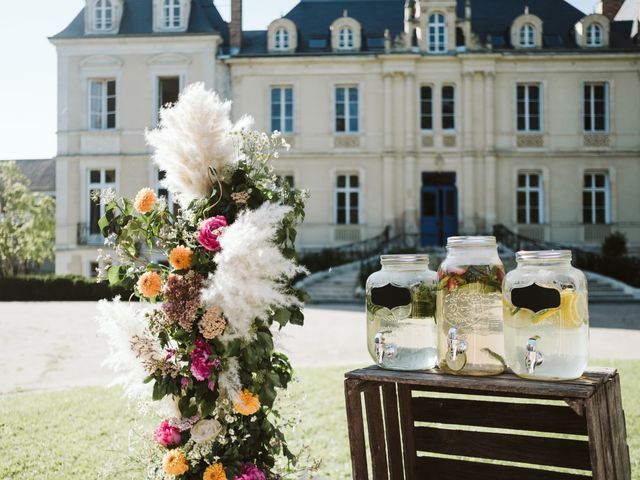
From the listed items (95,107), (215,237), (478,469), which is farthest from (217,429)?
(95,107)

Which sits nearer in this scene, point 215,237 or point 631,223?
point 215,237

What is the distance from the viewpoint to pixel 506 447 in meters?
3.22

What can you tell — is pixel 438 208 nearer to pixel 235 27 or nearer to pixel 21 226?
pixel 235 27

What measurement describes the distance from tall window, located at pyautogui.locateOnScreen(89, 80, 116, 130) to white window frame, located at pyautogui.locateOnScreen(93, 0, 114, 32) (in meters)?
1.93

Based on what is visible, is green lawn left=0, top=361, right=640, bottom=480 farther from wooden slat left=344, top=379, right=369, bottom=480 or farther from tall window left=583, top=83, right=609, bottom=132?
tall window left=583, top=83, right=609, bottom=132

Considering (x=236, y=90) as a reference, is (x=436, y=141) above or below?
below

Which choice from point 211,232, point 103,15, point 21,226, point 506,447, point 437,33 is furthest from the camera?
point 21,226

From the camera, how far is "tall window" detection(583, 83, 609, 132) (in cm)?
2286

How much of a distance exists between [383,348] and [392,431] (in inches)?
31.7

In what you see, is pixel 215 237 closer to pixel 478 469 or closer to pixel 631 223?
pixel 478 469

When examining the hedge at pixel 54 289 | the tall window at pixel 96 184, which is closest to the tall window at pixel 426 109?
the tall window at pixel 96 184

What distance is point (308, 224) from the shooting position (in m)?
22.7

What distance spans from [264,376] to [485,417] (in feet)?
3.99

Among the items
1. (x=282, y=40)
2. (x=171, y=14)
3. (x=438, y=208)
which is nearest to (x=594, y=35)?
(x=438, y=208)
